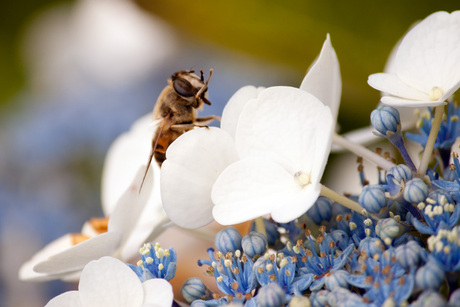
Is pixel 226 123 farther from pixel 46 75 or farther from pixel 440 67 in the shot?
pixel 46 75

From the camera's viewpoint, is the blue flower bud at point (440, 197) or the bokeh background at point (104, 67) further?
the bokeh background at point (104, 67)

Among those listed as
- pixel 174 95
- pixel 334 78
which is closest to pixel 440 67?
pixel 334 78

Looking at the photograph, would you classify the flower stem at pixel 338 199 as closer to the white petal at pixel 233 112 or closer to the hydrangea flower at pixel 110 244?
the white petal at pixel 233 112

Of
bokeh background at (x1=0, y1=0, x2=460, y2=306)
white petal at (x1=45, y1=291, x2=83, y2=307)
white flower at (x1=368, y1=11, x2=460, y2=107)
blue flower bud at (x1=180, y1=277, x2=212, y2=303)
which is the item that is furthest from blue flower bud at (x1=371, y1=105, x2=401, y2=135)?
bokeh background at (x1=0, y1=0, x2=460, y2=306)

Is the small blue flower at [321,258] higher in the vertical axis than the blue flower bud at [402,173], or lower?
lower

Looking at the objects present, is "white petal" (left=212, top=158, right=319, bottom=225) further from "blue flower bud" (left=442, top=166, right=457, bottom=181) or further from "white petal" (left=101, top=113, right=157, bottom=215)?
"white petal" (left=101, top=113, right=157, bottom=215)

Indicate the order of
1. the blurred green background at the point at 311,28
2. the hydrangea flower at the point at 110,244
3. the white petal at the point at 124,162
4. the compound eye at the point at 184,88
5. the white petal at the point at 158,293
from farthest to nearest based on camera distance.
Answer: the blurred green background at the point at 311,28 < the white petal at the point at 124,162 < the compound eye at the point at 184,88 < the hydrangea flower at the point at 110,244 < the white petal at the point at 158,293

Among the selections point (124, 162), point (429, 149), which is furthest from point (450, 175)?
point (124, 162)

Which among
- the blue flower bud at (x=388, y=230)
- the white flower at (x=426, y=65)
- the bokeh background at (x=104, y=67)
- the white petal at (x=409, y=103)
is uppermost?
the white flower at (x=426, y=65)

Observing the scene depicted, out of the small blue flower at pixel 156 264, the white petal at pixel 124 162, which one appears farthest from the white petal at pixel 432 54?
the white petal at pixel 124 162
